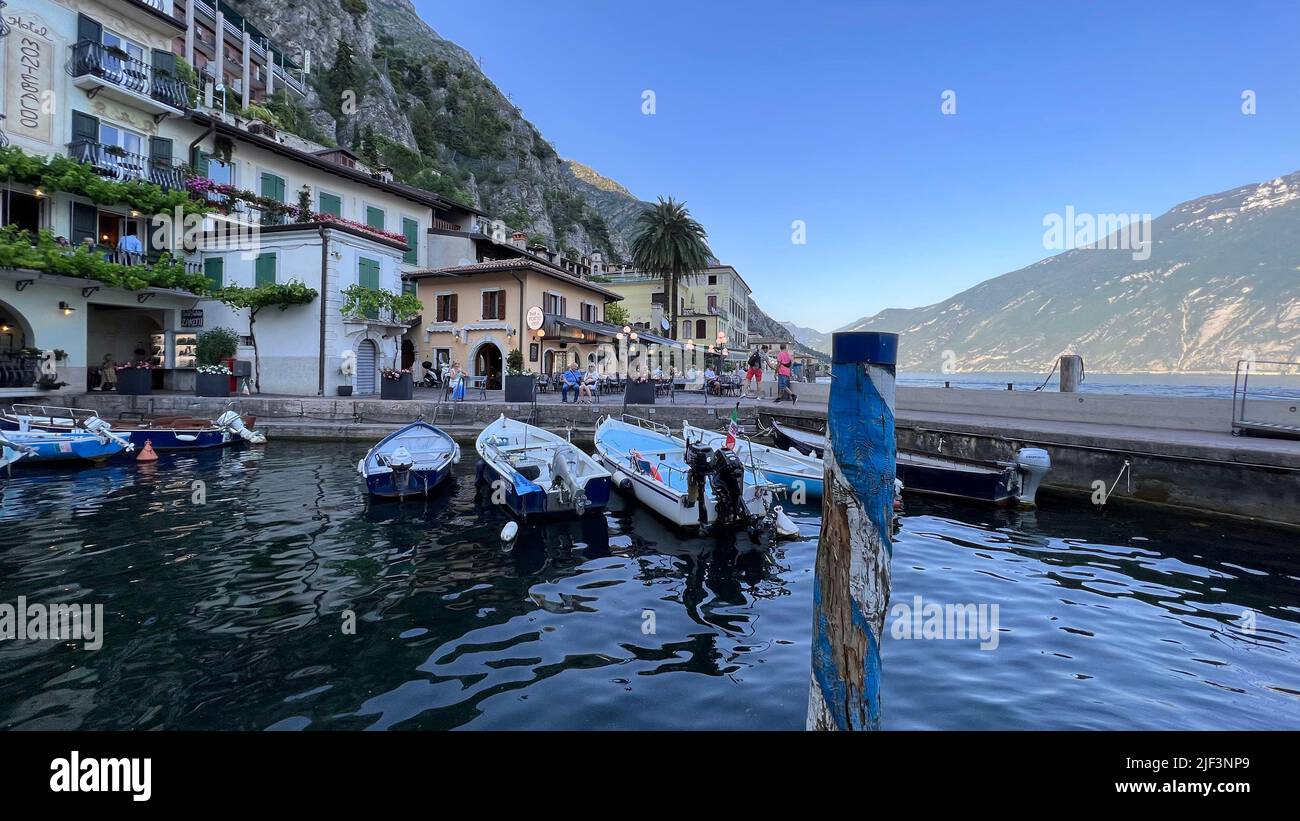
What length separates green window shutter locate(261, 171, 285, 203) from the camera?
3194 centimetres

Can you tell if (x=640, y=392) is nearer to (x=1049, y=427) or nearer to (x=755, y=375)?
(x=755, y=375)

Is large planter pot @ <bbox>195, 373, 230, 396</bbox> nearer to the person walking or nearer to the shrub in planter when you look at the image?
the shrub in planter

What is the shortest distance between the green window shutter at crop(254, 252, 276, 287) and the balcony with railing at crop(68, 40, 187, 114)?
756cm

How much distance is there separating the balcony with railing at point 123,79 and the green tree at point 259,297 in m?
8.72

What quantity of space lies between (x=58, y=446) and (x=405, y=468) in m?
10.9

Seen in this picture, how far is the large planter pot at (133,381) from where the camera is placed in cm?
2400

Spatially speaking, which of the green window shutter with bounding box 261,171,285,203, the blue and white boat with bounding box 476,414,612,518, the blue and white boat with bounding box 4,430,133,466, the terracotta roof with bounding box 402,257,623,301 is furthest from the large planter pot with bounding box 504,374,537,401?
the green window shutter with bounding box 261,171,285,203

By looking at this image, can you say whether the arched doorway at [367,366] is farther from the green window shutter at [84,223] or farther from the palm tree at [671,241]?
the palm tree at [671,241]

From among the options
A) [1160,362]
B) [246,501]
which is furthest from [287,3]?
[1160,362]

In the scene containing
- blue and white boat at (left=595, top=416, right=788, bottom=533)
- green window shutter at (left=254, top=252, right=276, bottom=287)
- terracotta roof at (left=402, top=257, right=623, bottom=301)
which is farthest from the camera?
terracotta roof at (left=402, top=257, right=623, bottom=301)

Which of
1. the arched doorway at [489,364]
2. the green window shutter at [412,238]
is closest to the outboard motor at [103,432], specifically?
the arched doorway at [489,364]

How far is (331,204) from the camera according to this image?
35.1m
